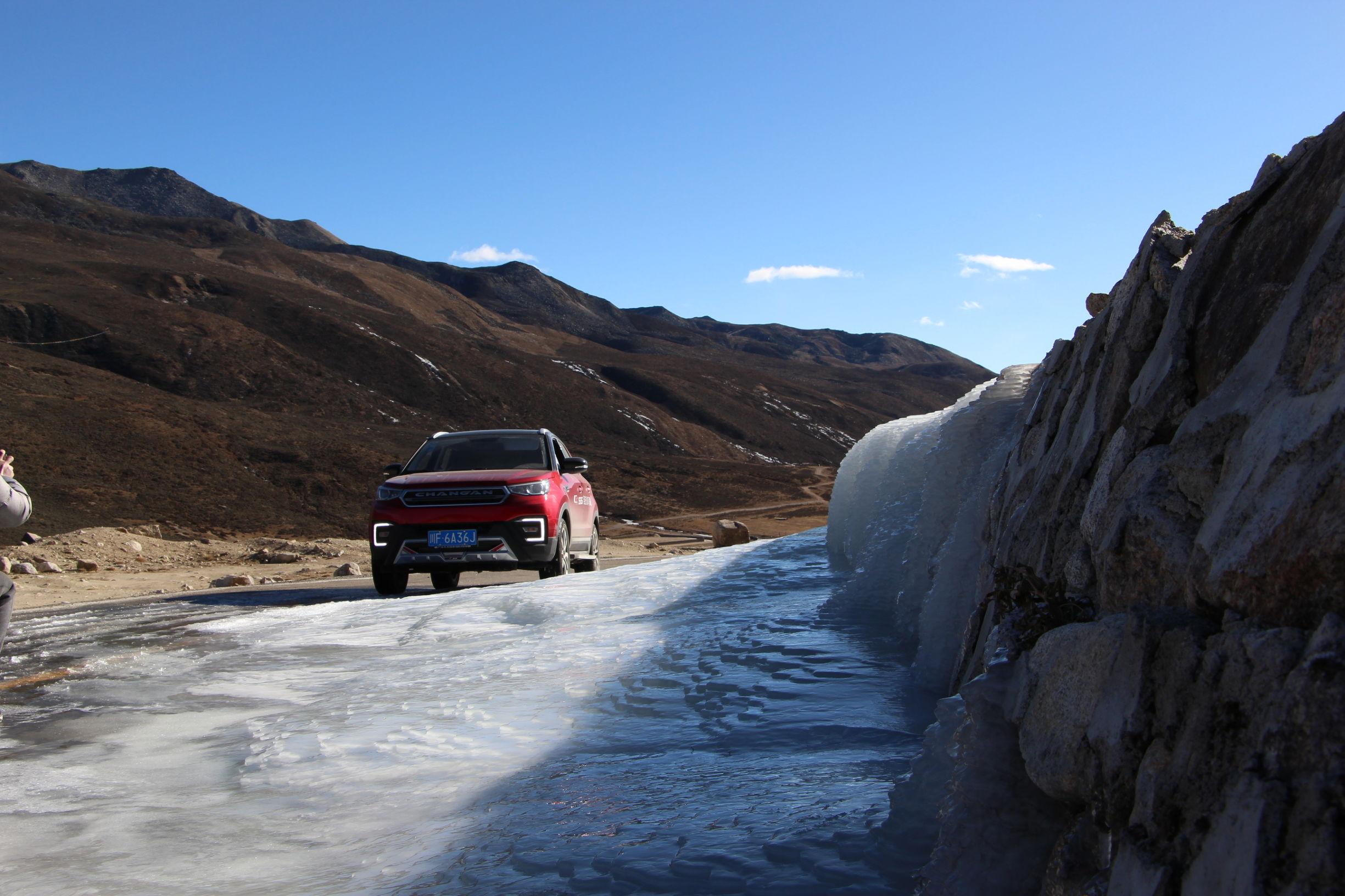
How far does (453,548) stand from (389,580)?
804 mm

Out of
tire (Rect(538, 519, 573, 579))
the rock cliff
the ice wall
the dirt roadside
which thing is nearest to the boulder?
the dirt roadside

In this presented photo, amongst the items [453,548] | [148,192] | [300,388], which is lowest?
[453,548]

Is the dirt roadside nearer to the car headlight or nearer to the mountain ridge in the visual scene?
the car headlight

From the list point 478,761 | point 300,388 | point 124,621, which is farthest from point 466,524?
point 300,388

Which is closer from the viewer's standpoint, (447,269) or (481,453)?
(481,453)

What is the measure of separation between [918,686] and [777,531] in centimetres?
1918

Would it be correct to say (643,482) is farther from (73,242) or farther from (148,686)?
(73,242)

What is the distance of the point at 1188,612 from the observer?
195 centimetres

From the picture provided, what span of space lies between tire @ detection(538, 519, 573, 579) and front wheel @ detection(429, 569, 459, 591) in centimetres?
114

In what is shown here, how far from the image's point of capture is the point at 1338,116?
2441mm

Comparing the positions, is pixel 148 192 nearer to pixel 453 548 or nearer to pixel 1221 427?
pixel 453 548

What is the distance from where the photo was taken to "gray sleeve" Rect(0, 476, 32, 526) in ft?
11.1

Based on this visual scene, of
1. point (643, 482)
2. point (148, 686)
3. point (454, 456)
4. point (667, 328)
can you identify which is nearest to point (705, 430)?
point (643, 482)

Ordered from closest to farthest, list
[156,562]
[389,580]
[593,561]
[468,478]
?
[468,478] → [389,580] → [593,561] → [156,562]
